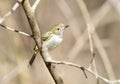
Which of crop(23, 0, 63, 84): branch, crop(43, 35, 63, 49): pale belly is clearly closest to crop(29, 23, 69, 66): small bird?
crop(43, 35, 63, 49): pale belly

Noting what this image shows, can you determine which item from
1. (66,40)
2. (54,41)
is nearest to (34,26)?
(54,41)

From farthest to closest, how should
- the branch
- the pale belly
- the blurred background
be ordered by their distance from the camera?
the blurred background < the pale belly < the branch

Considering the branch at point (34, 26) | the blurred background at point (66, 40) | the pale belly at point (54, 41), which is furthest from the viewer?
the blurred background at point (66, 40)

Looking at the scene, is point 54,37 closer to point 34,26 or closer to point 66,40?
point 34,26

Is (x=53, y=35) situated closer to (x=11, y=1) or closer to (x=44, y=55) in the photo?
(x=44, y=55)

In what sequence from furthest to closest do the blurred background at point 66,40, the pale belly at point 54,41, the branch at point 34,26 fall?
the blurred background at point 66,40
the pale belly at point 54,41
the branch at point 34,26

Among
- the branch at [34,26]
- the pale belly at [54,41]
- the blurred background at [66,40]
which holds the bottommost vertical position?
the blurred background at [66,40]

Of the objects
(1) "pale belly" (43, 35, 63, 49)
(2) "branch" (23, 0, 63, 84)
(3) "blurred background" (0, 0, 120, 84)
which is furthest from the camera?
(3) "blurred background" (0, 0, 120, 84)

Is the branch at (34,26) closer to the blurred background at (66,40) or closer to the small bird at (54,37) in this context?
the small bird at (54,37)

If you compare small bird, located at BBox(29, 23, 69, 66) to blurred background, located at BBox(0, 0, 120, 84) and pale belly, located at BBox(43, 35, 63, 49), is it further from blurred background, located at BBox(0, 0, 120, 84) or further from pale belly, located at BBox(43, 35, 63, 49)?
blurred background, located at BBox(0, 0, 120, 84)

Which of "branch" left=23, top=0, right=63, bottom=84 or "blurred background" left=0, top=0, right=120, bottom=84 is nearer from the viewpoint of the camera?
"branch" left=23, top=0, right=63, bottom=84

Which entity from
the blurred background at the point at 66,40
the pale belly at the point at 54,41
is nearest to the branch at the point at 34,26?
the pale belly at the point at 54,41

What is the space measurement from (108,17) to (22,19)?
4.45ft

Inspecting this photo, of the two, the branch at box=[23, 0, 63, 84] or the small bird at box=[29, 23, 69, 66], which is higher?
the branch at box=[23, 0, 63, 84]
